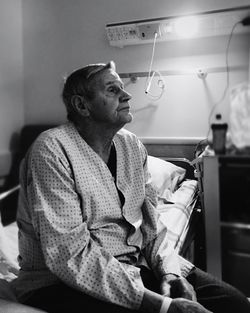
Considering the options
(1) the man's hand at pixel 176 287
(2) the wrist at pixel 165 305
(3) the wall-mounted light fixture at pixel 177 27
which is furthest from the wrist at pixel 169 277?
(3) the wall-mounted light fixture at pixel 177 27

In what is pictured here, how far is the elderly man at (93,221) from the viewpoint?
1.86ft

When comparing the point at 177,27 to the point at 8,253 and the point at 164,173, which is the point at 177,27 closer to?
the point at 164,173

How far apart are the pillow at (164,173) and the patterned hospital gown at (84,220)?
0.04 meters

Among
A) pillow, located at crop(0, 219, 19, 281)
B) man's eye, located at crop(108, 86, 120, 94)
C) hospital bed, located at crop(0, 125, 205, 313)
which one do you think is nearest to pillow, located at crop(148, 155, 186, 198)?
hospital bed, located at crop(0, 125, 205, 313)

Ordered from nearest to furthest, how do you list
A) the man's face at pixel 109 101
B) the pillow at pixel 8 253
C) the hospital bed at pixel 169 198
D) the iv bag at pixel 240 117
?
the iv bag at pixel 240 117 → the hospital bed at pixel 169 198 → the man's face at pixel 109 101 → the pillow at pixel 8 253

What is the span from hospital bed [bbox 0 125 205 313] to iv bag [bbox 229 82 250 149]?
0.33ft

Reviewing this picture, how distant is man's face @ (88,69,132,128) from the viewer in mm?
508

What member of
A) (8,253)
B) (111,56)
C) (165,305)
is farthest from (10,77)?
(8,253)

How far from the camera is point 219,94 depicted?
0.31 meters

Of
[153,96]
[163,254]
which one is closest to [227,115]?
[153,96]

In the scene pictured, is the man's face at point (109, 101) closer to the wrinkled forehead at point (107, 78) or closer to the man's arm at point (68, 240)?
the wrinkled forehead at point (107, 78)

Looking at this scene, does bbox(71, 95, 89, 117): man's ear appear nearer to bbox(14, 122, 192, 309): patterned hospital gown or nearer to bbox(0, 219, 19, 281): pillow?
bbox(14, 122, 192, 309): patterned hospital gown

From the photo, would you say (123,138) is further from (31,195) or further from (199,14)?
(199,14)

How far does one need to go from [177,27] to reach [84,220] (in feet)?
1.26
